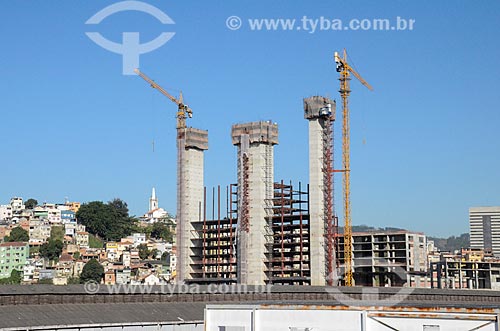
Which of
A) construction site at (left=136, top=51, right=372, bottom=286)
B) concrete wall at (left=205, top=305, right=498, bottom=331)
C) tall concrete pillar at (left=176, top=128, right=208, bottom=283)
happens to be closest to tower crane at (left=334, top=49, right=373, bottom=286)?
construction site at (left=136, top=51, right=372, bottom=286)

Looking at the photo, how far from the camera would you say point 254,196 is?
178 m

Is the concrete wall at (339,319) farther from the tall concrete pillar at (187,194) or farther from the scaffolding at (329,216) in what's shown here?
the tall concrete pillar at (187,194)

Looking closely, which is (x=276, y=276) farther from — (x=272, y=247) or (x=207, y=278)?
(x=207, y=278)

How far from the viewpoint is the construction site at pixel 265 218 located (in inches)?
6501

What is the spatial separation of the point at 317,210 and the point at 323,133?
17.1m

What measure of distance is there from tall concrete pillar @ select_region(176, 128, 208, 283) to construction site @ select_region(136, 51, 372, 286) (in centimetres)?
25

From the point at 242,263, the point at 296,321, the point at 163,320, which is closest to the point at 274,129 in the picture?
the point at 242,263

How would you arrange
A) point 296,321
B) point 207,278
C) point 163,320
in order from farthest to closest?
1. point 207,278
2. point 163,320
3. point 296,321

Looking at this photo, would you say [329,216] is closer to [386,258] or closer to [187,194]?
[386,258]

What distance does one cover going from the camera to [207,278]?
617ft

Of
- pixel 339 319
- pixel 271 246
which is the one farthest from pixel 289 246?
pixel 339 319

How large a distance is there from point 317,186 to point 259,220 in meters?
18.9

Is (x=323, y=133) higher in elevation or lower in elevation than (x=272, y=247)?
higher

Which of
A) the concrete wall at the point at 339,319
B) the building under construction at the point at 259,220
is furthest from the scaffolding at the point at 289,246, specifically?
the concrete wall at the point at 339,319
